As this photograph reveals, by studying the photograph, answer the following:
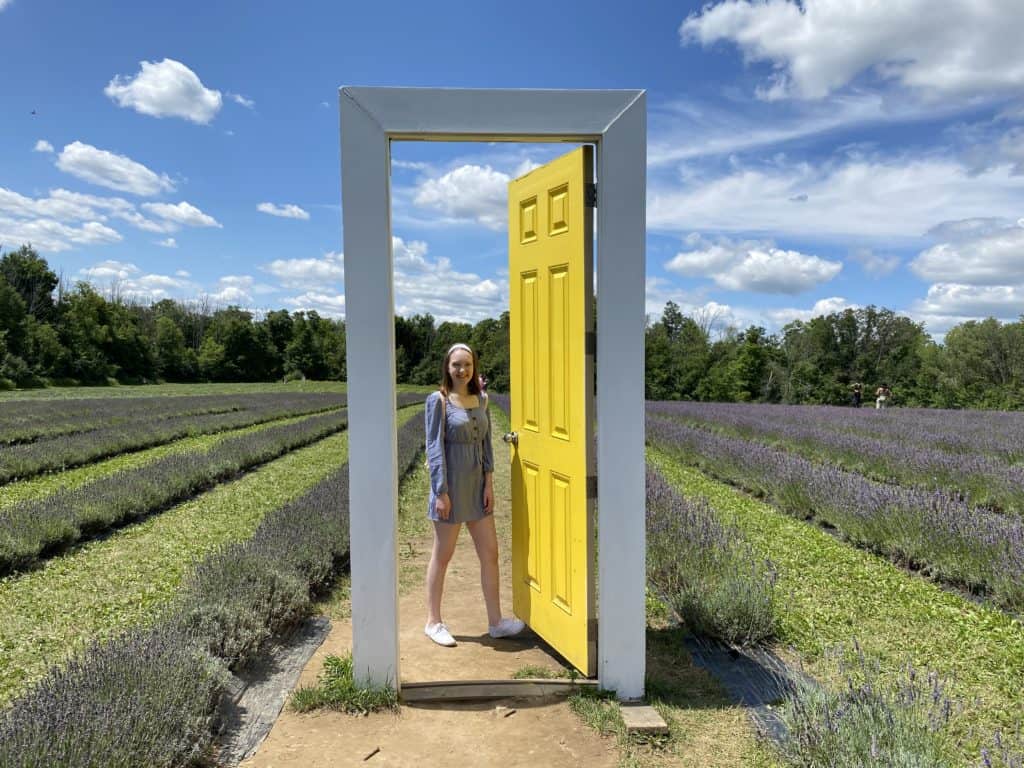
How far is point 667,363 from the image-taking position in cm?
4188

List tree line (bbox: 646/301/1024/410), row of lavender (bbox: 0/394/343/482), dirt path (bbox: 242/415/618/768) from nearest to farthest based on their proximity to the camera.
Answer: dirt path (bbox: 242/415/618/768) < row of lavender (bbox: 0/394/343/482) < tree line (bbox: 646/301/1024/410)

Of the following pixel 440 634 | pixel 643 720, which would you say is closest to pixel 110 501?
pixel 440 634

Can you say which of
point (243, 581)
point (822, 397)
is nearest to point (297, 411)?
point (243, 581)

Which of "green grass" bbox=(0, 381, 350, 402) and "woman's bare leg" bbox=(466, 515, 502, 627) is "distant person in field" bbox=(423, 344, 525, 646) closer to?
"woman's bare leg" bbox=(466, 515, 502, 627)

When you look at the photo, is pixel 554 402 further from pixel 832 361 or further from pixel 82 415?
pixel 832 361

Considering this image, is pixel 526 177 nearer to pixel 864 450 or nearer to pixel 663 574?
pixel 663 574

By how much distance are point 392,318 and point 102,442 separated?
11914mm

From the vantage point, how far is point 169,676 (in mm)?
2756

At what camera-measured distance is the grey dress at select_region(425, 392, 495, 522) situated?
151 inches

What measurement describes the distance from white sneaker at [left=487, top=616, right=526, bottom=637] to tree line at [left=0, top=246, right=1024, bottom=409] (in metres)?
20.5

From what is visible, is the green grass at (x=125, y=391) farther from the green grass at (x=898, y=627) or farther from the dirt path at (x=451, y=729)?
the green grass at (x=898, y=627)

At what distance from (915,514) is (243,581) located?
5525 millimetres

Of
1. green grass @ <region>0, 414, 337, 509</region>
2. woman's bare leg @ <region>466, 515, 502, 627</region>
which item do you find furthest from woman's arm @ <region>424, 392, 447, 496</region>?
green grass @ <region>0, 414, 337, 509</region>

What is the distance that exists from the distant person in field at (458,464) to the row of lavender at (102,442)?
8963 mm
